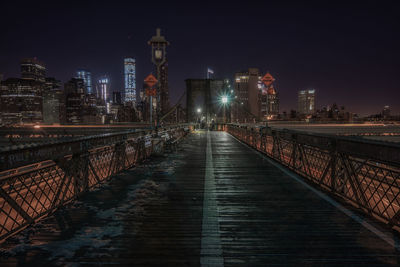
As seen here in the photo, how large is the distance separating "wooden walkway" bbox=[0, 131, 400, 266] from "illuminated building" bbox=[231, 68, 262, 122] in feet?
132

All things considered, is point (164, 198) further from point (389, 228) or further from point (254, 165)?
point (254, 165)

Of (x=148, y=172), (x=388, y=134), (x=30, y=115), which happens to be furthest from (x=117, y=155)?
(x=30, y=115)

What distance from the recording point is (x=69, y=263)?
3.11m

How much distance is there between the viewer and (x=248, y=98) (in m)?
106

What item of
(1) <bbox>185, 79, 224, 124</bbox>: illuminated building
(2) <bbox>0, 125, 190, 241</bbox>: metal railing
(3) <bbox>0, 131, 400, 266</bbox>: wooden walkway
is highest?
(1) <bbox>185, 79, 224, 124</bbox>: illuminated building

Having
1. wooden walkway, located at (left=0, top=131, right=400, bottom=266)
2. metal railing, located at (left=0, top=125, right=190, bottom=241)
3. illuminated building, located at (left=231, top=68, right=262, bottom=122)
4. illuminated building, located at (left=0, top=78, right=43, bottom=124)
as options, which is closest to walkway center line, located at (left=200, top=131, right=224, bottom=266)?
wooden walkway, located at (left=0, top=131, right=400, bottom=266)

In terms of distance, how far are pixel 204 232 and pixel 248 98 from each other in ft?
343

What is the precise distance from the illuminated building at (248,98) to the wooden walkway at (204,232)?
40134 mm

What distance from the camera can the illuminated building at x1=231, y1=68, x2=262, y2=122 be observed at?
60.2 meters

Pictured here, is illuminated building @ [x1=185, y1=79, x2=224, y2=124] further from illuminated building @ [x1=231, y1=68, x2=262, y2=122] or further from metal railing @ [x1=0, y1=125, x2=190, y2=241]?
metal railing @ [x1=0, y1=125, x2=190, y2=241]

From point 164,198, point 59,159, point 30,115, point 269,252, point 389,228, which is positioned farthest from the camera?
point 30,115

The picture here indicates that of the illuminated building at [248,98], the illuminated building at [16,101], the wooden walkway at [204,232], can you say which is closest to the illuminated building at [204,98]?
the illuminated building at [248,98]

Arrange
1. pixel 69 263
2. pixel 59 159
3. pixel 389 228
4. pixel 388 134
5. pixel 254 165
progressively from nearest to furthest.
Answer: pixel 69 263 → pixel 389 228 → pixel 59 159 → pixel 254 165 → pixel 388 134

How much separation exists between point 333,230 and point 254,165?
556 centimetres
